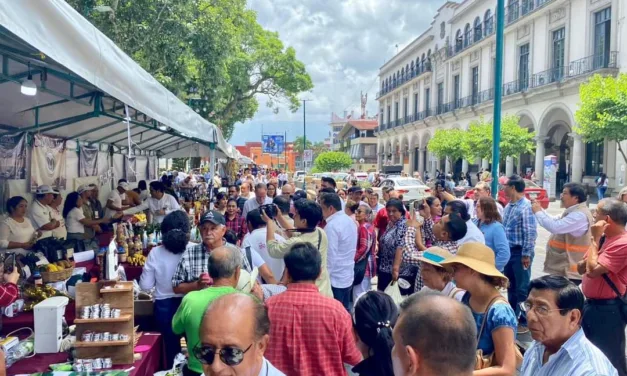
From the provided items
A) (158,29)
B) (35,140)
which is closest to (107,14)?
(158,29)

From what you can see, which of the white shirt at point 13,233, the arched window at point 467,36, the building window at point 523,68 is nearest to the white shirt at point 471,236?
the white shirt at point 13,233

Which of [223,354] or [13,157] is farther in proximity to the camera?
[13,157]

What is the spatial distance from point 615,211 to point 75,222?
7324mm

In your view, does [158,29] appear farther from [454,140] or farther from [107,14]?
[454,140]

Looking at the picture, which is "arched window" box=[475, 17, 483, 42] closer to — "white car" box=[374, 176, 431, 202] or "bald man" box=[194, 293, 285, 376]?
"white car" box=[374, 176, 431, 202]

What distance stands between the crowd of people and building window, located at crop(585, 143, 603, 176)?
74.9ft

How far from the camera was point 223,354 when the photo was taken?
6.07ft

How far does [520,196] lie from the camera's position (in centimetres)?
609

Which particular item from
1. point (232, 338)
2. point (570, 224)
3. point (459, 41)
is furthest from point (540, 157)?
point (232, 338)

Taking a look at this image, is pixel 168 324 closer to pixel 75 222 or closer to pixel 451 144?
pixel 75 222

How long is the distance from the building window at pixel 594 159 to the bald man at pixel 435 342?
2804 centimetres

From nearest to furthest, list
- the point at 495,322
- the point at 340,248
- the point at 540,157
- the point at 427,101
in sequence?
the point at 495,322 → the point at 340,248 → the point at 540,157 → the point at 427,101

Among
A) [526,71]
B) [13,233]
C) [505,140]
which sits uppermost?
[526,71]

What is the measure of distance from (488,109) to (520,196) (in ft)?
101
